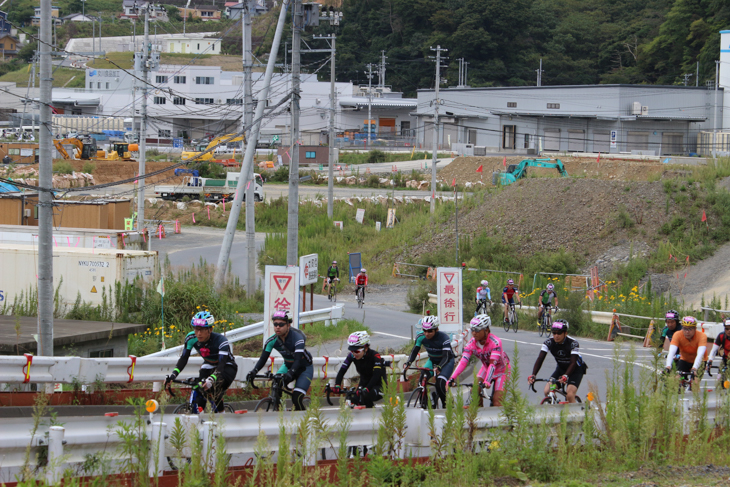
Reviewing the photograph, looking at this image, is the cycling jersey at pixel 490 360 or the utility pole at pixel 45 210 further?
the utility pole at pixel 45 210

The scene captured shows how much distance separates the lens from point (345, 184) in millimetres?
66875

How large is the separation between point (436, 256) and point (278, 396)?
27.2 meters

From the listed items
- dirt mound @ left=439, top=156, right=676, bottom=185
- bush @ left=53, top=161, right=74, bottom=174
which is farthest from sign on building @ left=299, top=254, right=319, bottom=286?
bush @ left=53, top=161, right=74, bottom=174

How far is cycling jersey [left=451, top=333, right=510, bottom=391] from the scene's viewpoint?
402 inches

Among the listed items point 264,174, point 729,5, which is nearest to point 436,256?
point 264,174

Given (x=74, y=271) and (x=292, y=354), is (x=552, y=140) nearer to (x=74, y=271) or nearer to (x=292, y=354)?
(x=74, y=271)

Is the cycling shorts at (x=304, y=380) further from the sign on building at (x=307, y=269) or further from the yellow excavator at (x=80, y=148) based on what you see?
the yellow excavator at (x=80, y=148)

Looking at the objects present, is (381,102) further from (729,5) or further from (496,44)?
(729,5)

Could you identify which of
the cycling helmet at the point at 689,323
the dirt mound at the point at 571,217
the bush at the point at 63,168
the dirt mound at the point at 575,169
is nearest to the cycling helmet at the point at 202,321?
the cycling helmet at the point at 689,323

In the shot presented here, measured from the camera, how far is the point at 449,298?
56.0 feet

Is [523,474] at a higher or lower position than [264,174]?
lower

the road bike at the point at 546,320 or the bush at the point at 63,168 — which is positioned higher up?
the bush at the point at 63,168

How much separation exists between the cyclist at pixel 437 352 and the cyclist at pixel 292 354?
65.5 inches

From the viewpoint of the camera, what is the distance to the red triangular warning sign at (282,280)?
47.1 ft
